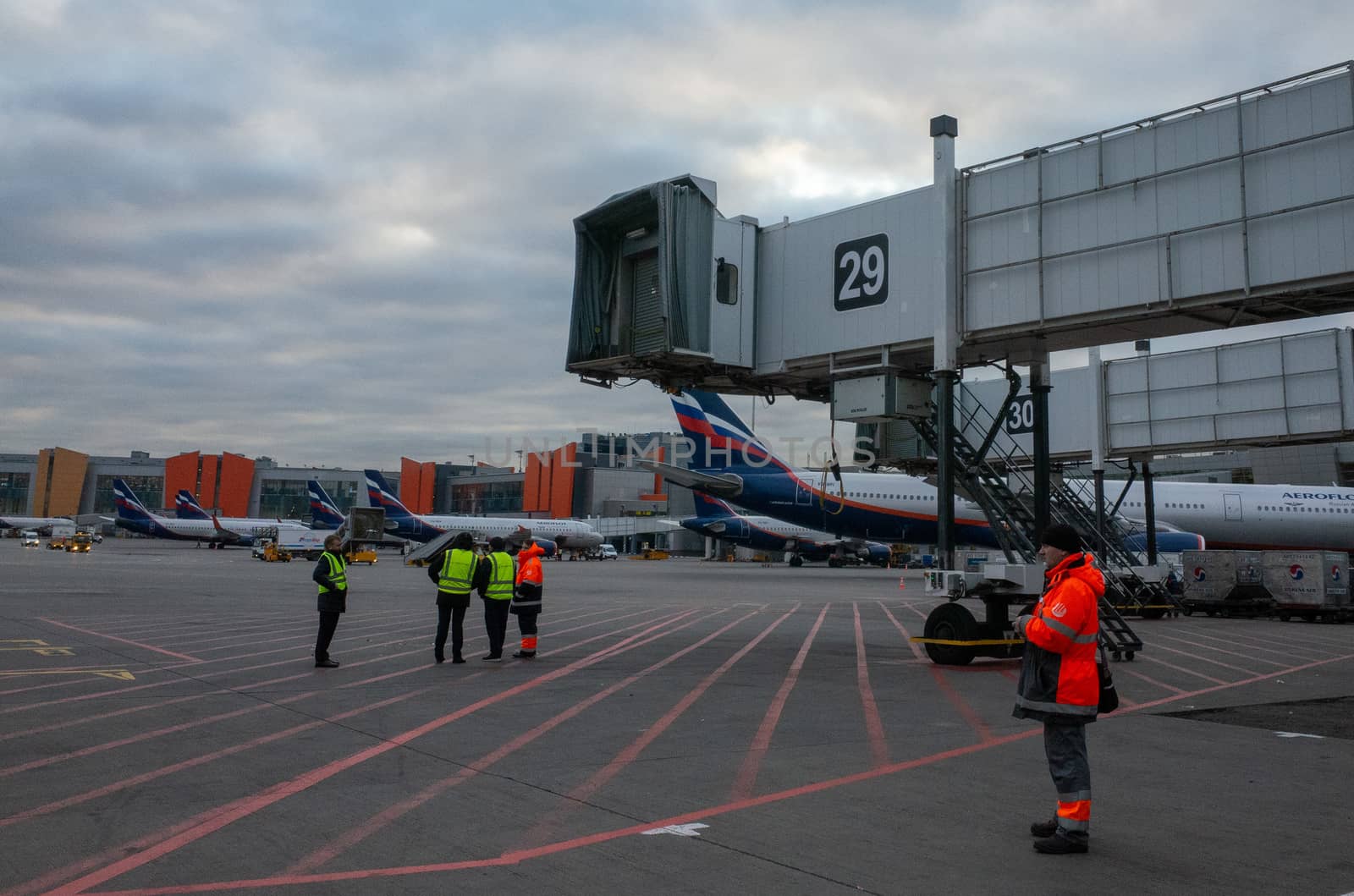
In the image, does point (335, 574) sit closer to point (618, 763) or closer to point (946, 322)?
point (618, 763)

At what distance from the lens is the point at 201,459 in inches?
5527

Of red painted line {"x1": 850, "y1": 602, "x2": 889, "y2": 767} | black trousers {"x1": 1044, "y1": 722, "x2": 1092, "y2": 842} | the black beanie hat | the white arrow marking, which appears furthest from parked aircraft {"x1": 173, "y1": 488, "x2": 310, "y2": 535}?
black trousers {"x1": 1044, "y1": 722, "x2": 1092, "y2": 842}

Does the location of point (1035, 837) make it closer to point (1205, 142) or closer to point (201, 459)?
point (1205, 142)

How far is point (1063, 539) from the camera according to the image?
6.13 meters

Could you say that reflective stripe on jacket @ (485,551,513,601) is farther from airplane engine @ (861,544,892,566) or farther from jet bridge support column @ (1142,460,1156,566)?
airplane engine @ (861,544,892,566)

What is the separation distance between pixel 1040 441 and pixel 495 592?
29.1ft

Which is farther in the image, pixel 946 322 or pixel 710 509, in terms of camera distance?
pixel 710 509

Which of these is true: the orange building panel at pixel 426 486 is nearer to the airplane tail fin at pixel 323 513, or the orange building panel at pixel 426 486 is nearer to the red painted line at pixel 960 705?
the airplane tail fin at pixel 323 513

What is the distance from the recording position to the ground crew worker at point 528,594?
14.2 metres

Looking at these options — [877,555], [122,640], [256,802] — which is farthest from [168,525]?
[256,802]

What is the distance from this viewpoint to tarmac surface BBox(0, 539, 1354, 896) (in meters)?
4.99

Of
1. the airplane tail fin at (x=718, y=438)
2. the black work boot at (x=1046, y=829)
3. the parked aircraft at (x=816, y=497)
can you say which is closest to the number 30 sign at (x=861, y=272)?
the black work boot at (x=1046, y=829)

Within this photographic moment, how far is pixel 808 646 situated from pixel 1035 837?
11024mm

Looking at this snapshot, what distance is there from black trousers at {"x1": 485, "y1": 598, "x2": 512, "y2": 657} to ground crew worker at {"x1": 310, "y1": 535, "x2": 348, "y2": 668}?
1.99 meters
